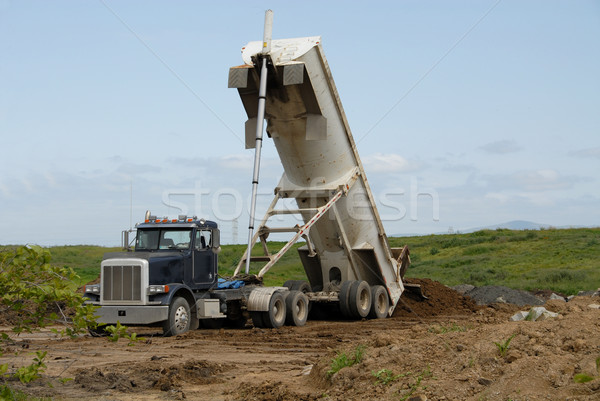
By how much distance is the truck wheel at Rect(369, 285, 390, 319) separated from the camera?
1831cm

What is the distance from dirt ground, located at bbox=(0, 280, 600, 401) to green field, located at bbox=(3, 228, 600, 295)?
1391 cm

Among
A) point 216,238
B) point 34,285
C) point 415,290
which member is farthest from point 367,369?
point 415,290

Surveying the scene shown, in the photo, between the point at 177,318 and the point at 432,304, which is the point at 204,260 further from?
the point at 432,304

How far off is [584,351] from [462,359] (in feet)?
4.02

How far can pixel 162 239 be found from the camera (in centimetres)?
1570

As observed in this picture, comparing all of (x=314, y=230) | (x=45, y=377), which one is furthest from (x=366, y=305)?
(x=45, y=377)

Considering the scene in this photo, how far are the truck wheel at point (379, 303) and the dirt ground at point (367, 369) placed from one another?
5.00 metres

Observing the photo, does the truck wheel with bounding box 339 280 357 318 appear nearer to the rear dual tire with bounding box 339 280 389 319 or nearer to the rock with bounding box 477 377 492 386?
the rear dual tire with bounding box 339 280 389 319

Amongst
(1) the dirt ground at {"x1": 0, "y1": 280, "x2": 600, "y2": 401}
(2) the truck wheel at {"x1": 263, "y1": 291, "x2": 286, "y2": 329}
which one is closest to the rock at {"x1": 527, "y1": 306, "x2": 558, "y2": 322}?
(1) the dirt ground at {"x1": 0, "y1": 280, "x2": 600, "y2": 401}

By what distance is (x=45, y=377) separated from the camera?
31.1ft

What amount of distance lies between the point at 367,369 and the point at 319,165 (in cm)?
943

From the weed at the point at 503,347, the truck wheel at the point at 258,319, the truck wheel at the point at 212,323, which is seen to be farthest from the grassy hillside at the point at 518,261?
the weed at the point at 503,347

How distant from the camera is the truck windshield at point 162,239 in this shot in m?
15.6

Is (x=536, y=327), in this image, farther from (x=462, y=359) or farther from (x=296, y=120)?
(x=296, y=120)
